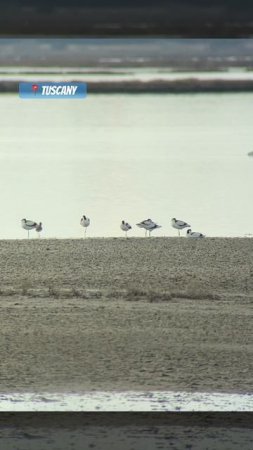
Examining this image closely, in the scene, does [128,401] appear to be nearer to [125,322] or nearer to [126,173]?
[125,322]

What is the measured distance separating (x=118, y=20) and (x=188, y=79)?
75.1 metres

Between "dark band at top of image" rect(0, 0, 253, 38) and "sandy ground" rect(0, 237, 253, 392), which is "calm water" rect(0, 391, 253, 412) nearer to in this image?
"sandy ground" rect(0, 237, 253, 392)

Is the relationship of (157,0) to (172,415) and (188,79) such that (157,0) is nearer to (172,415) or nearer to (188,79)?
(172,415)

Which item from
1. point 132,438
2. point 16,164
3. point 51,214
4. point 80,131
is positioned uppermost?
point 80,131

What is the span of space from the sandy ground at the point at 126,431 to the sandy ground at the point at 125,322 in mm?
537

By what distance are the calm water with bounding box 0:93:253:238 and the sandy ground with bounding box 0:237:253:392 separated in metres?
3.89

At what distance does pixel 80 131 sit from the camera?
1967 inches

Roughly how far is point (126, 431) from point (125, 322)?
8.26 ft

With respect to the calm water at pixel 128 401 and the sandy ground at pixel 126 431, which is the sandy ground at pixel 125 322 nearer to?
the calm water at pixel 128 401

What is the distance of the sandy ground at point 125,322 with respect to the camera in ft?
13.5

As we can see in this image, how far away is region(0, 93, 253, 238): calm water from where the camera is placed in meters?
16.9

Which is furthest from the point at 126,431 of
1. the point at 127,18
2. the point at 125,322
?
the point at 125,322

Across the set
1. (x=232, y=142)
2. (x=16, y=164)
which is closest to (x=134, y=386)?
(x=16, y=164)

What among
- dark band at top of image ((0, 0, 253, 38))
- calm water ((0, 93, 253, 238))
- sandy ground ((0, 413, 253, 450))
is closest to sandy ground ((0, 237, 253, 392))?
sandy ground ((0, 413, 253, 450))
